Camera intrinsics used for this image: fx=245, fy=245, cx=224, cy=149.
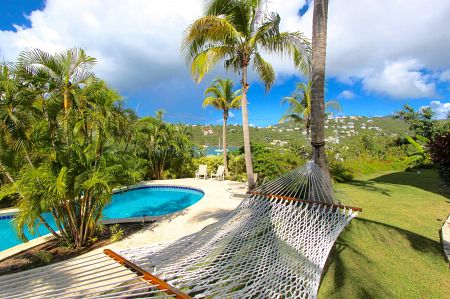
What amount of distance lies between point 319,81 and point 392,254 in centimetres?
272

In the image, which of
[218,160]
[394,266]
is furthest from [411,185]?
[218,160]

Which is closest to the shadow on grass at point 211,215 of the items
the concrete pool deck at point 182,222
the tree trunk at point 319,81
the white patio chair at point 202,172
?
the concrete pool deck at point 182,222

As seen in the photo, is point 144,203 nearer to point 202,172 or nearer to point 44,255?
point 202,172

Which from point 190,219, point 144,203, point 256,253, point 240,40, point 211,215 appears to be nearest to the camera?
point 256,253

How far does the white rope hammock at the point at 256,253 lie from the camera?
1.56 metres

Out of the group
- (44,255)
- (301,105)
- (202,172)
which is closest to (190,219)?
(44,255)

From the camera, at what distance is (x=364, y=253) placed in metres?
3.37

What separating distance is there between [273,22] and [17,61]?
4.96 meters

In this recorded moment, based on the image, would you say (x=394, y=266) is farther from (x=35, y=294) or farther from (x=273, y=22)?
(x=273, y=22)

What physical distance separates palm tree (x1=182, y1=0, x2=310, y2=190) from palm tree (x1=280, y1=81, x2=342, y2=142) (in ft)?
25.1

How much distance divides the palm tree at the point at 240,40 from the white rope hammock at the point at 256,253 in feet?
10.2

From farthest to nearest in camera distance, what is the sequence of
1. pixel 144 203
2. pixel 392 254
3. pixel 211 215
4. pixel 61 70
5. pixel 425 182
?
1. pixel 144 203
2. pixel 425 182
3. pixel 211 215
4. pixel 61 70
5. pixel 392 254

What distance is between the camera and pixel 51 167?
3602 mm

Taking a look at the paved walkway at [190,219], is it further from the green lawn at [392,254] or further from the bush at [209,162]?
the bush at [209,162]
